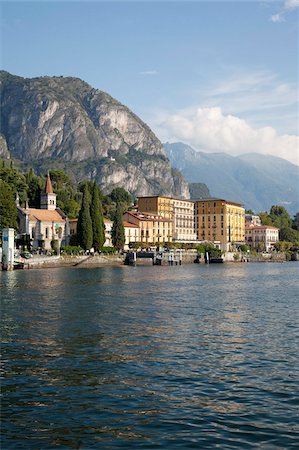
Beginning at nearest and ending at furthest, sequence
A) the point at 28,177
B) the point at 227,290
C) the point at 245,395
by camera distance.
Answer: the point at 245,395 → the point at 227,290 → the point at 28,177

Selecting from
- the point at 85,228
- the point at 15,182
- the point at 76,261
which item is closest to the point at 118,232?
the point at 85,228

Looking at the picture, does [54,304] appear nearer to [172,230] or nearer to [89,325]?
[89,325]

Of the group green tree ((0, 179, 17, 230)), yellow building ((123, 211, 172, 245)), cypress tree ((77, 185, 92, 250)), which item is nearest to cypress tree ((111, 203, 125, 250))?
cypress tree ((77, 185, 92, 250))

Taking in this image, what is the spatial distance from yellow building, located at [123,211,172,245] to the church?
3609 cm

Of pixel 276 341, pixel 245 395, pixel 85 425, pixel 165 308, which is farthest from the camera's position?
pixel 165 308

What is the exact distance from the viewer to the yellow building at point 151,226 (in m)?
176

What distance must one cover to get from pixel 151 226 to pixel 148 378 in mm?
158493

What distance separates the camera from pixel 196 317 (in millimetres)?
40812

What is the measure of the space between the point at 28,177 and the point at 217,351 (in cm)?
14335

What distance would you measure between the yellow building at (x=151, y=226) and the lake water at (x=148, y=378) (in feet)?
430

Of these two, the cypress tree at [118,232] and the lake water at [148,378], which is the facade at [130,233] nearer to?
the cypress tree at [118,232]

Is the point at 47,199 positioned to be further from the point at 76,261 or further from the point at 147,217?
the point at 147,217

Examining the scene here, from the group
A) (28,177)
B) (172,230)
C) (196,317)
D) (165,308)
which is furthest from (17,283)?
(172,230)

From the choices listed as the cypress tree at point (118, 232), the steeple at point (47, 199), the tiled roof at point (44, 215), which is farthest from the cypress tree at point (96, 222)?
the steeple at point (47, 199)
